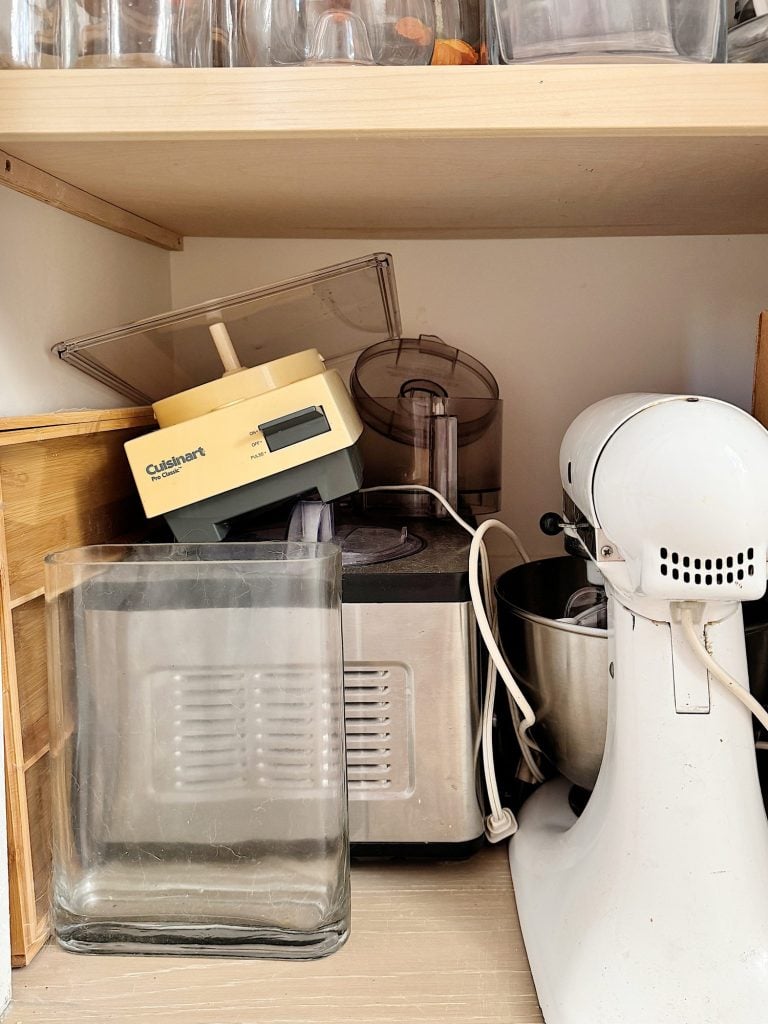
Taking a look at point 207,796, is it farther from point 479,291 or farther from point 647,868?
point 479,291

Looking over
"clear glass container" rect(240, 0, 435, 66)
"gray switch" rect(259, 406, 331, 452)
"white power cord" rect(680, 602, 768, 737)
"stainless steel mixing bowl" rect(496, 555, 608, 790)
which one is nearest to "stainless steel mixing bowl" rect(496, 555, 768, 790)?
"stainless steel mixing bowl" rect(496, 555, 608, 790)

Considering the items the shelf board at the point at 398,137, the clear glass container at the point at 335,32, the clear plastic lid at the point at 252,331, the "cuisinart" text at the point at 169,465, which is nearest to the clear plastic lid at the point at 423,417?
the clear plastic lid at the point at 252,331

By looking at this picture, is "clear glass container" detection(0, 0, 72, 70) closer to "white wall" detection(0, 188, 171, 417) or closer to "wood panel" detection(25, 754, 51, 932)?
"white wall" detection(0, 188, 171, 417)

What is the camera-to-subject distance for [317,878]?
661 mm

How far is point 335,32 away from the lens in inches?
24.6

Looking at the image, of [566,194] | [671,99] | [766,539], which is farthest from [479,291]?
[766,539]

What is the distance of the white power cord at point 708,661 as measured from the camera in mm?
576

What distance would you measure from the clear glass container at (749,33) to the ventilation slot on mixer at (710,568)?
372 mm

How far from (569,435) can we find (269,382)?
0.88 ft

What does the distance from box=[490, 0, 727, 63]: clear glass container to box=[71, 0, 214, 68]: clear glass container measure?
220 millimetres

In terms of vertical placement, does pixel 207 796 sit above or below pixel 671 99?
below

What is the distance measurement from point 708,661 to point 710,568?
78mm

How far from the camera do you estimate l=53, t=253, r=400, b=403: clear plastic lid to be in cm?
81

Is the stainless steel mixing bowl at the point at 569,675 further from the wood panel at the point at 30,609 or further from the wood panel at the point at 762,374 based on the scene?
the wood panel at the point at 30,609
